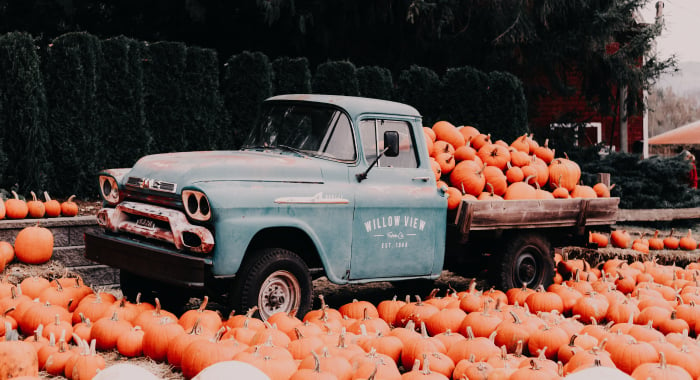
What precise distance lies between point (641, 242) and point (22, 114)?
8.05 metres

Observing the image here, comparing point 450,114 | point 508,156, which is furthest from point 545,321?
point 450,114

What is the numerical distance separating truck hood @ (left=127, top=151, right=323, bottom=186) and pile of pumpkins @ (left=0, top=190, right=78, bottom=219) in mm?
2525

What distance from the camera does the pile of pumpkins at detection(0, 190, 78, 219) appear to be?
8.10 m

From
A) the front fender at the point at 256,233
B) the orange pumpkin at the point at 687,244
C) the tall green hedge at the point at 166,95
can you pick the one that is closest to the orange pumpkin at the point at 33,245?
the front fender at the point at 256,233

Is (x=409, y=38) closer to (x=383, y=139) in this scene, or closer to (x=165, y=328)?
(x=383, y=139)

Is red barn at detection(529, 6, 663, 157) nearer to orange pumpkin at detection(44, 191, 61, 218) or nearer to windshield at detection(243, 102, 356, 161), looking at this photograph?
windshield at detection(243, 102, 356, 161)

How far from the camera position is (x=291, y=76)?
37.9 feet

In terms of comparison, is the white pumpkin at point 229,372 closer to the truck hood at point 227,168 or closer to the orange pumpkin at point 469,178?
Answer: the truck hood at point 227,168

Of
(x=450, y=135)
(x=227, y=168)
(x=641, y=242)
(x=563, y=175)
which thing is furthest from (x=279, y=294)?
(x=641, y=242)

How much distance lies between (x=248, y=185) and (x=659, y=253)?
6.27m

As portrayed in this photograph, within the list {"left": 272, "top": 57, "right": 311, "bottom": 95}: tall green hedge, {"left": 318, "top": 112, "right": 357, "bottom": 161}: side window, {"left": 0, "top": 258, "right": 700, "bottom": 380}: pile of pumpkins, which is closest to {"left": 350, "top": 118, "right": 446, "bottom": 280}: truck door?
{"left": 318, "top": 112, "right": 357, "bottom": 161}: side window

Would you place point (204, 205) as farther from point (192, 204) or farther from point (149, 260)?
point (149, 260)

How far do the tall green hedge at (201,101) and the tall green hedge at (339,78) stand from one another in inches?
71.4

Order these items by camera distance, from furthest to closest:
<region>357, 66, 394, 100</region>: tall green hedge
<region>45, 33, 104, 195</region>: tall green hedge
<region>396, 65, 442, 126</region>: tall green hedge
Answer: <region>396, 65, 442, 126</region>: tall green hedge < <region>357, 66, 394, 100</region>: tall green hedge < <region>45, 33, 104, 195</region>: tall green hedge
